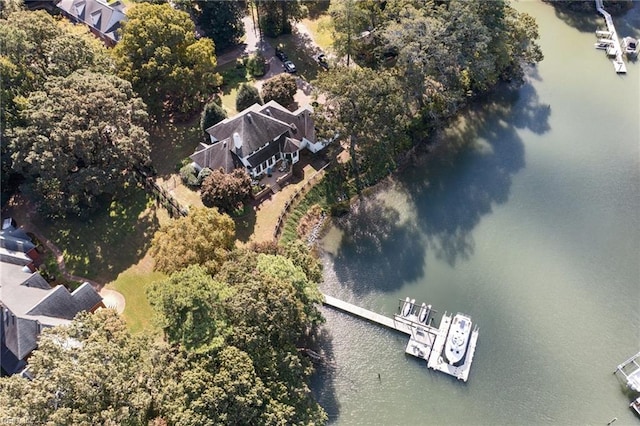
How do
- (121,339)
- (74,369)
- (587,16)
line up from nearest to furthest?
1. (74,369)
2. (121,339)
3. (587,16)

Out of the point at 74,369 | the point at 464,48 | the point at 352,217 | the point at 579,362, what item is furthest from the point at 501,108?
the point at 74,369

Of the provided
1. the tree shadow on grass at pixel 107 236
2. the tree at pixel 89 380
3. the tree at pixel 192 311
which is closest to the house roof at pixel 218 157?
the tree shadow on grass at pixel 107 236

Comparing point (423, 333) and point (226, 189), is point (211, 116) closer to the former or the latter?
point (226, 189)

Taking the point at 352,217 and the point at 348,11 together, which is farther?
the point at 348,11

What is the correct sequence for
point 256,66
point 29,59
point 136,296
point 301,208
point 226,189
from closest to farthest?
point 136,296 < point 226,189 < point 301,208 < point 29,59 < point 256,66

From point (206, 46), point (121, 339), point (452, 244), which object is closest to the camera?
point (121, 339)

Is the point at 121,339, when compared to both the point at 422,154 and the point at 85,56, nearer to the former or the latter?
the point at 85,56

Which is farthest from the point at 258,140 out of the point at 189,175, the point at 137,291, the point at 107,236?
the point at 137,291
